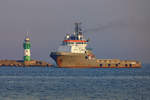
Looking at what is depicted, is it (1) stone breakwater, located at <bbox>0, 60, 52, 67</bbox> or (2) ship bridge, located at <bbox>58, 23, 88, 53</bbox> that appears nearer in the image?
(2) ship bridge, located at <bbox>58, 23, 88, 53</bbox>

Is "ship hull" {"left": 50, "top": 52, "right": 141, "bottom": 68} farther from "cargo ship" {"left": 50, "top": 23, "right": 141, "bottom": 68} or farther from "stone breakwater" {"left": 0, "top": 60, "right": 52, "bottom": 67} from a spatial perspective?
"stone breakwater" {"left": 0, "top": 60, "right": 52, "bottom": 67}

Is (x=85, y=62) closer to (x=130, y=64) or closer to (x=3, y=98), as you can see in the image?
(x=130, y=64)

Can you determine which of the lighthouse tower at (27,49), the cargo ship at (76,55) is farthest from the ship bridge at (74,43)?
the lighthouse tower at (27,49)

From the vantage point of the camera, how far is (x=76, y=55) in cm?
11906

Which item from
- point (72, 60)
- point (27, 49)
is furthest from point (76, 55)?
point (27, 49)

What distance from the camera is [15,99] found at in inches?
1816

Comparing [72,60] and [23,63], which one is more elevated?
[23,63]

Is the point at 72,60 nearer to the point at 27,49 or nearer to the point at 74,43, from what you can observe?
the point at 74,43

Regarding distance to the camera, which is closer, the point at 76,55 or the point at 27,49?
the point at 76,55

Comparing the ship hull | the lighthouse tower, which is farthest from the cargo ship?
the lighthouse tower

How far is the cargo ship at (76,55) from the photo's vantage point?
392ft

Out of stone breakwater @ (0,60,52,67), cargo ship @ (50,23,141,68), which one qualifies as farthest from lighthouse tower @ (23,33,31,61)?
cargo ship @ (50,23,141,68)

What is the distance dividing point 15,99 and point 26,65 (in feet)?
368

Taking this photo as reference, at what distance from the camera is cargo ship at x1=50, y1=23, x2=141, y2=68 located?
119375 mm
